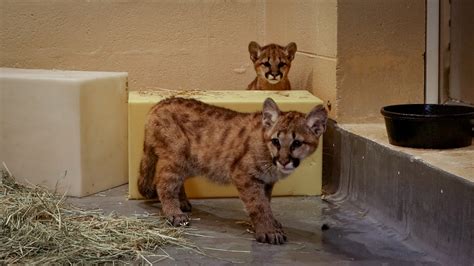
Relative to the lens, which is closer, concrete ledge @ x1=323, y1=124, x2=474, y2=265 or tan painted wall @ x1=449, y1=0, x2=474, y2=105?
concrete ledge @ x1=323, y1=124, x2=474, y2=265

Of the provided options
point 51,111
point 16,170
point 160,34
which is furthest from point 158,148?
point 160,34

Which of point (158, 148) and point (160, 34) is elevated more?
point (160, 34)

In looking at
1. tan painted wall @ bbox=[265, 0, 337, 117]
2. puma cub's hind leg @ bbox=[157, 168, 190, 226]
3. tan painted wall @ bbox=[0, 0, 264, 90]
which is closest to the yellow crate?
tan painted wall @ bbox=[265, 0, 337, 117]

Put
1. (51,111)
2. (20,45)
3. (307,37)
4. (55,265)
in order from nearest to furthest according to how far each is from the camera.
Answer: (55,265) → (51,111) → (307,37) → (20,45)

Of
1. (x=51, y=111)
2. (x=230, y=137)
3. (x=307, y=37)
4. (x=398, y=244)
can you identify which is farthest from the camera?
(x=307, y=37)

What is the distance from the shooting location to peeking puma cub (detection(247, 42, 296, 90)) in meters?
5.33

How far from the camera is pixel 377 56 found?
452 centimetres

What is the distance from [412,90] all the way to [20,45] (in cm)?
296

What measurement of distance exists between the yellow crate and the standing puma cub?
6.5 inches

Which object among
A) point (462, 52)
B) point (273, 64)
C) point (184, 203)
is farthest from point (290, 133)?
point (273, 64)

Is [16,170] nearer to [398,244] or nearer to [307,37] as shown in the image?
[307,37]

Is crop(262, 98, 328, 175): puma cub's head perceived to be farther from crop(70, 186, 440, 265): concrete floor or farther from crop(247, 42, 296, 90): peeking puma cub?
crop(247, 42, 296, 90): peeking puma cub

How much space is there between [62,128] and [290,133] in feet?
5.35

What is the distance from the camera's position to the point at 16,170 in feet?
15.3
